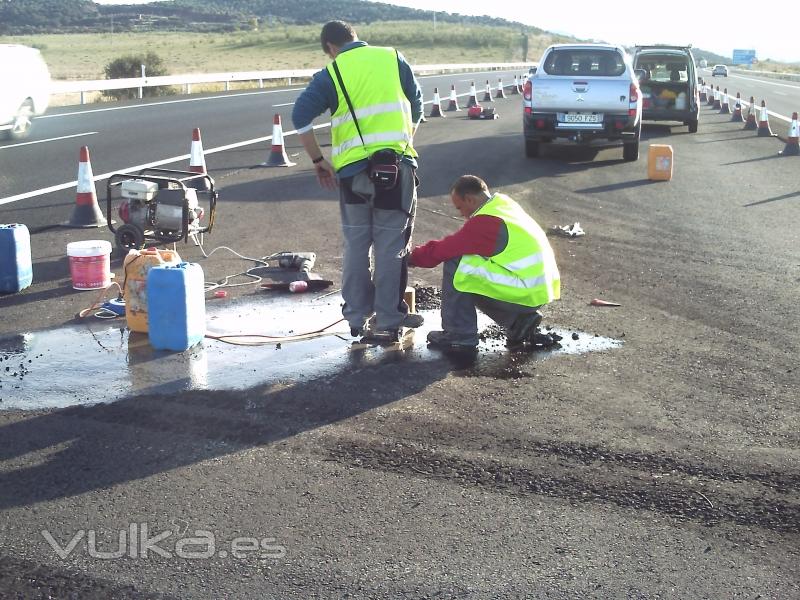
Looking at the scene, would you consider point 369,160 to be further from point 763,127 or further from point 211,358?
point 763,127

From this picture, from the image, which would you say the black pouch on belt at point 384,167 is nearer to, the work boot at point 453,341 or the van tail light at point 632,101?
the work boot at point 453,341

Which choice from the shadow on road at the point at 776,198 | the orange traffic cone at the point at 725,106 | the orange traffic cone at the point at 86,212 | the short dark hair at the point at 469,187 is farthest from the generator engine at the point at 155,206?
the orange traffic cone at the point at 725,106

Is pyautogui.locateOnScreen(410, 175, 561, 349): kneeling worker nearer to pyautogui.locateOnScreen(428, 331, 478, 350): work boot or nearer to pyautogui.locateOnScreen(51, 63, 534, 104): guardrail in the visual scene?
pyautogui.locateOnScreen(428, 331, 478, 350): work boot

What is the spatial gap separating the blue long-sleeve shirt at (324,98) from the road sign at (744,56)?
143 metres

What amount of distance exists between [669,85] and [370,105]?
18.9 metres

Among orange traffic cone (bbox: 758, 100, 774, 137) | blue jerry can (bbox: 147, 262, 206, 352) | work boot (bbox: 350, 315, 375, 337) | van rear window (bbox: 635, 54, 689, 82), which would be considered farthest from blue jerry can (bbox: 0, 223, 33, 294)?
orange traffic cone (bbox: 758, 100, 774, 137)

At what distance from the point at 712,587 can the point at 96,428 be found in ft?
10.0

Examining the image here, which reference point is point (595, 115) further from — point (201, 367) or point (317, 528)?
point (317, 528)

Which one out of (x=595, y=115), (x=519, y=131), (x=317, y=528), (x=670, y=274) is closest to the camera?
(x=317, y=528)

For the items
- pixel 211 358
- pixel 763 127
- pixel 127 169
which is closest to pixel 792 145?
pixel 763 127

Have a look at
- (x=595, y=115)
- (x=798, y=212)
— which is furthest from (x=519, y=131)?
(x=798, y=212)

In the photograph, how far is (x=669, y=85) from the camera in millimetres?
23906

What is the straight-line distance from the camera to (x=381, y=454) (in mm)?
4934

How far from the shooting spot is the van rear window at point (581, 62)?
703 inches
